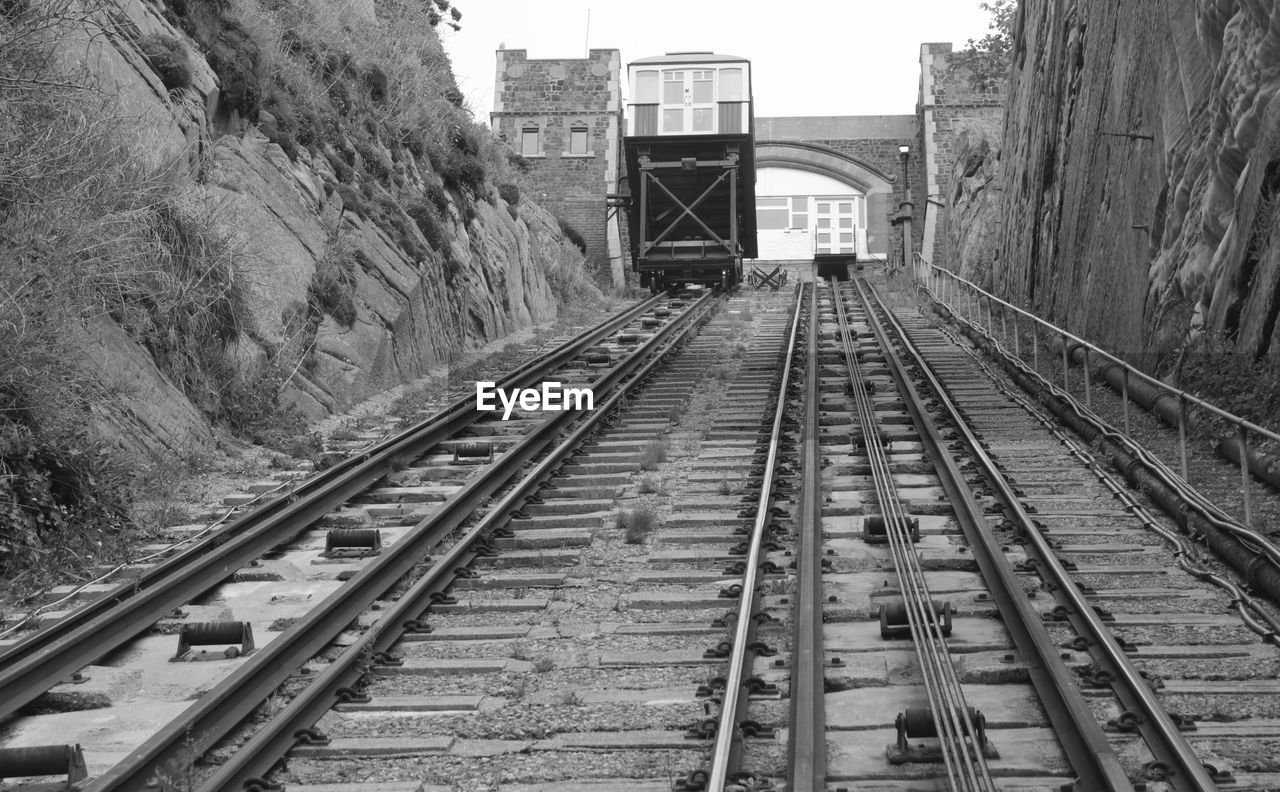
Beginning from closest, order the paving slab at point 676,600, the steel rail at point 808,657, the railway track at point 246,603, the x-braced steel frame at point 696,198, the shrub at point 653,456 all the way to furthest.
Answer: the steel rail at point 808,657, the railway track at point 246,603, the paving slab at point 676,600, the shrub at point 653,456, the x-braced steel frame at point 696,198

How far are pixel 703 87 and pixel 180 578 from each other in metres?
22.0

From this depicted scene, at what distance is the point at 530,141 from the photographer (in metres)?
40.4

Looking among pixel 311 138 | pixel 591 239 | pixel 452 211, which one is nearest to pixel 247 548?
pixel 311 138

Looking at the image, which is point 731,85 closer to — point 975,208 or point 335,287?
point 975,208

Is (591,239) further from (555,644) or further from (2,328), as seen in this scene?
(555,644)

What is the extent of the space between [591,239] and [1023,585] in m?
31.6

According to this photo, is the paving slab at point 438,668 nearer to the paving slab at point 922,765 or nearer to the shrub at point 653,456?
the paving slab at point 922,765

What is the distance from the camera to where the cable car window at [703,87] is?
90.8 ft

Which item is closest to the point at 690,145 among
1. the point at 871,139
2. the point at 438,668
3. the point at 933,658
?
the point at 871,139

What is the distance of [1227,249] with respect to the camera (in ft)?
37.3

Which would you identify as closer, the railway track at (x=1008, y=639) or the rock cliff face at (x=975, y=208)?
the railway track at (x=1008, y=639)

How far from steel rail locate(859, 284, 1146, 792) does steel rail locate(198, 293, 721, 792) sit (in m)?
2.99

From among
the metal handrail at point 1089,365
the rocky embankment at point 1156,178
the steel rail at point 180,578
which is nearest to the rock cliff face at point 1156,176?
the rocky embankment at point 1156,178

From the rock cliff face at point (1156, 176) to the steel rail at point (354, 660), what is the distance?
610 centimetres
